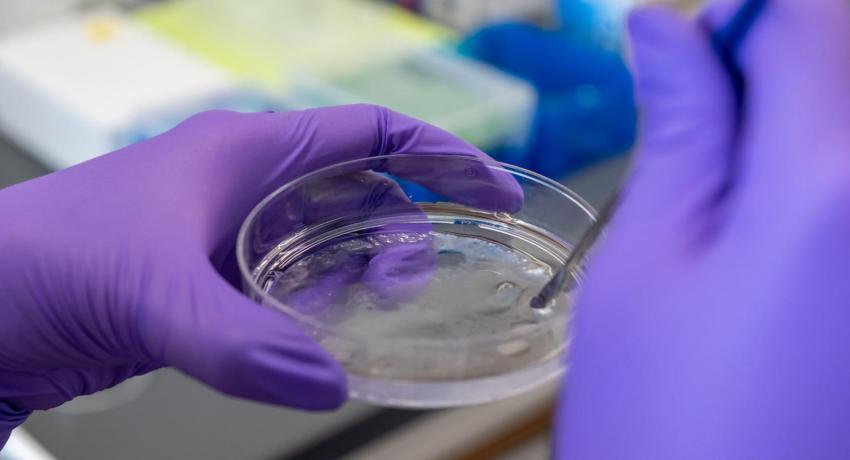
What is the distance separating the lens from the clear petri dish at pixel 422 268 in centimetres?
73

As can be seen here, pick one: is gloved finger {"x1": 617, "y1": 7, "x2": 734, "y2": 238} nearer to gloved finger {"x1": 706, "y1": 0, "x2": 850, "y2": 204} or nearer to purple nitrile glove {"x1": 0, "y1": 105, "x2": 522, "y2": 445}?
gloved finger {"x1": 706, "y1": 0, "x2": 850, "y2": 204}

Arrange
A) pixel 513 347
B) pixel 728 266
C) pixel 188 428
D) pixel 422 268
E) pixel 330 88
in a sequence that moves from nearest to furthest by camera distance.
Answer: pixel 728 266 < pixel 513 347 < pixel 422 268 < pixel 188 428 < pixel 330 88

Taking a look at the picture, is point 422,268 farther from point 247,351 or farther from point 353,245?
point 247,351

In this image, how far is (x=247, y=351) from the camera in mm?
689

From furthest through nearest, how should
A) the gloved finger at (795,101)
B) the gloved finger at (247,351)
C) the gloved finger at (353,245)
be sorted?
the gloved finger at (353,245), the gloved finger at (247,351), the gloved finger at (795,101)

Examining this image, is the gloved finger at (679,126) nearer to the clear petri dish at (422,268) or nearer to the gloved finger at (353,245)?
the clear petri dish at (422,268)

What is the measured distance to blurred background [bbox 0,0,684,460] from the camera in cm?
136

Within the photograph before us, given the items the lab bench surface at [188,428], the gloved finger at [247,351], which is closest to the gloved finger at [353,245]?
the gloved finger at [247,351]

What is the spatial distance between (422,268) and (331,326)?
133 mm

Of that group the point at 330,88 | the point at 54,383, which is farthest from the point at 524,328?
the point at 330,88

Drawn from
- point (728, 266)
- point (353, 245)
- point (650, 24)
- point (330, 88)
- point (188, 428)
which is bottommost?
point (188, 428)

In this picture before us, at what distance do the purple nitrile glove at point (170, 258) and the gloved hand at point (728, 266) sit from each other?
0.22 metres

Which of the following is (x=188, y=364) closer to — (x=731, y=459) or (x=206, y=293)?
(x=206, y=293)

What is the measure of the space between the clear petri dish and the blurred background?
485 millimetres
